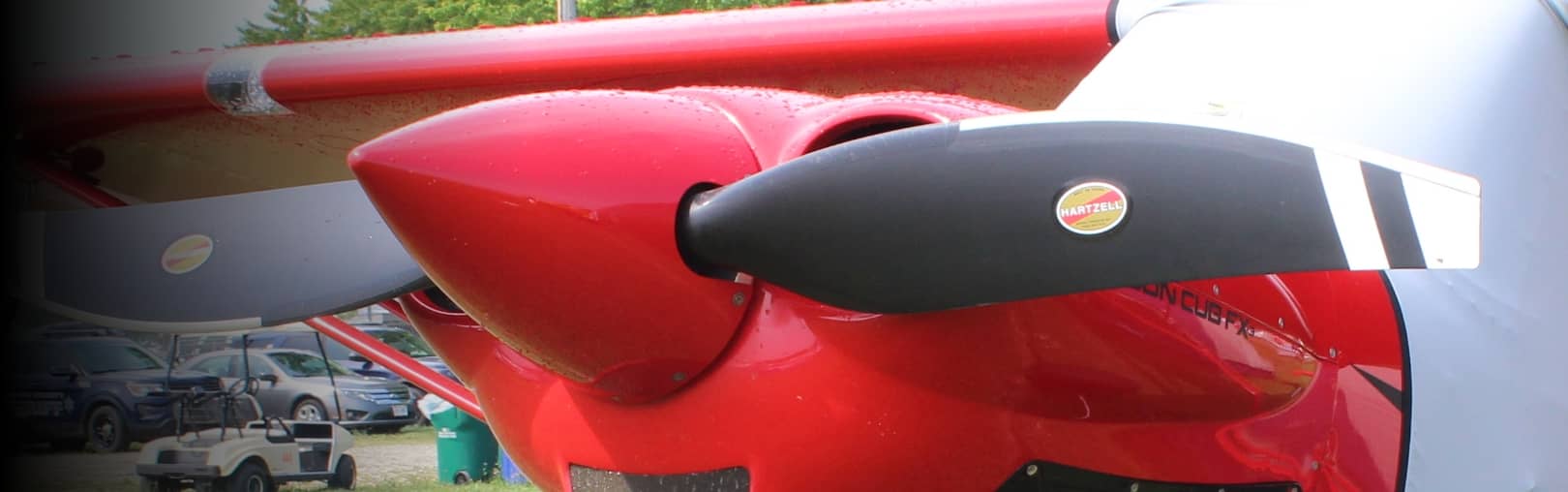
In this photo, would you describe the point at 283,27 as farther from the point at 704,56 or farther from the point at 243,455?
the point at 704,56

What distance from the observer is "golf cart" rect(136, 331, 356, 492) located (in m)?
11.9

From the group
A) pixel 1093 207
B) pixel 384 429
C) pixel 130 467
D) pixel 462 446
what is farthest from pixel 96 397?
pixel 1093 207

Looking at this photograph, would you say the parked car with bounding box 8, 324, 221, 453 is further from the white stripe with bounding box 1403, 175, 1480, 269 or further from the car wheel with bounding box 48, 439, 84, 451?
the white stripe with bounding box 1403, 175, 1480, 269

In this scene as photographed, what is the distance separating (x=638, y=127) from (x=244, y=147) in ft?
11.3

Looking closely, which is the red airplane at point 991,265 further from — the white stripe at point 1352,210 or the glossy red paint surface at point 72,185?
the glossy red paint surface at point 72,185

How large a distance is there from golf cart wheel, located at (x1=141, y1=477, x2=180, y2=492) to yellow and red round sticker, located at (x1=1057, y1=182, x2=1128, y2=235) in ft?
38.8

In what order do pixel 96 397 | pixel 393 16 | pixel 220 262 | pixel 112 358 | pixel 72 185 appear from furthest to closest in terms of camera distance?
1. pixel 393 16
2. pixel 112 358
3. pixel 96 397
4. pixel 72 185
5. pixel 220 262

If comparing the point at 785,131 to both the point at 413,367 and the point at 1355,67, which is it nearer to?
the point at 1355,67

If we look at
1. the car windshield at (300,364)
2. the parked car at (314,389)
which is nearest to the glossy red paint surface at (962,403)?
the parked car at (314,389)

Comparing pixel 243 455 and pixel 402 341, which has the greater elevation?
pixel 402 341

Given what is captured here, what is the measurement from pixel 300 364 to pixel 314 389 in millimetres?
555

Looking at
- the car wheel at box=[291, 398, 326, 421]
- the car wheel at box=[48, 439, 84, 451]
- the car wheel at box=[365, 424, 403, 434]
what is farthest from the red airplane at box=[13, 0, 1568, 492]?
the car wheel at box=[365, 424, 403, 434]

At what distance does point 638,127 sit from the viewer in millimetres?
2092

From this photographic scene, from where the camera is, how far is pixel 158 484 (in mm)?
12133
